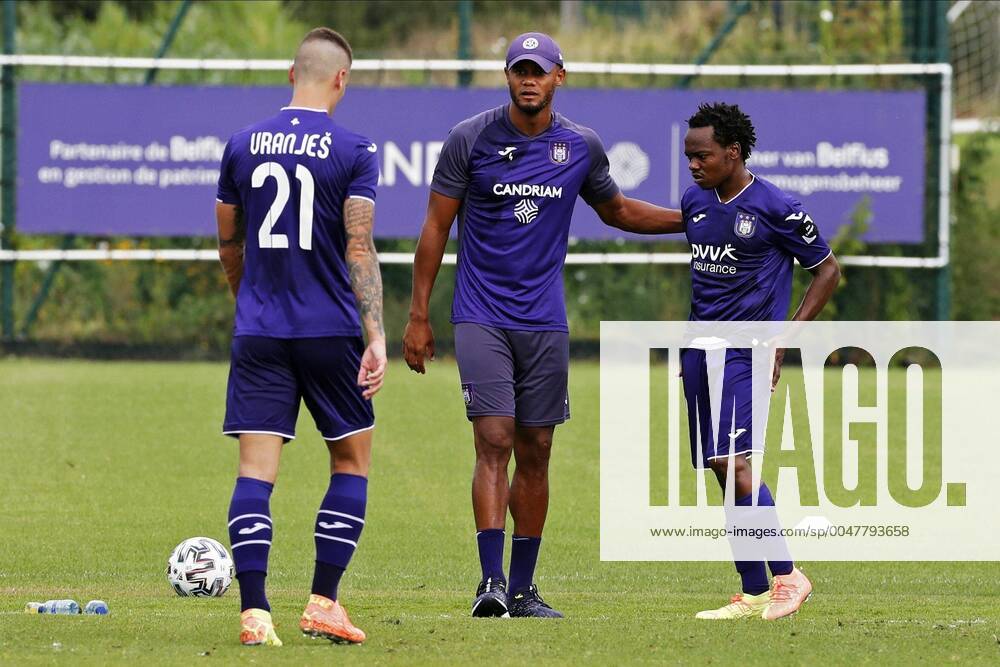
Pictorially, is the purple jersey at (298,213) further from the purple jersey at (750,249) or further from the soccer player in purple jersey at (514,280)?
the purple jersey at (750,249)

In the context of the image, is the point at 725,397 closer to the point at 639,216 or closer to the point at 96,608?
the point at 639,216

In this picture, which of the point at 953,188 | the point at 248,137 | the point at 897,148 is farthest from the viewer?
the point at 953,188

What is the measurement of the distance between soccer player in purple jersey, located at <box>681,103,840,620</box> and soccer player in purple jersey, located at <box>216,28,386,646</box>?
2002mm

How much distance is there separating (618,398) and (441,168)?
389 inches

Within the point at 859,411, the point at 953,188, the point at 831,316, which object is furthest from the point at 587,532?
the point at 953,188

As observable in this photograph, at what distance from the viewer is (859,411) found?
17.5 meters

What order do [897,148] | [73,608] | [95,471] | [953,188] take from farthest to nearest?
1. [953,188]
2. [897,148]
3. [95,471]
4. [73,608]

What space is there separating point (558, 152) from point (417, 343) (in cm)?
111

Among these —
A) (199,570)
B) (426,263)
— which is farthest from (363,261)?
(199,570)

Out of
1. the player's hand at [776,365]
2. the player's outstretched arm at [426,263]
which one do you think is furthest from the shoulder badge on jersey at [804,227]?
the player's outstretched arm at [426,263]

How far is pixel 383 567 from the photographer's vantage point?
10.6 meters

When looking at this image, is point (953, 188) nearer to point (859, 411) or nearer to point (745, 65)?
point (745, 65)

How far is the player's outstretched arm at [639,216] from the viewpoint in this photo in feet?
28.6

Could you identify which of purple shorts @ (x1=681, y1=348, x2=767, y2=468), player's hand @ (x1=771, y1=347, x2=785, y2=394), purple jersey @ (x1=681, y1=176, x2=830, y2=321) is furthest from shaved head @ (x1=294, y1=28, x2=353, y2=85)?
player's hand @ (x1=771, y1=347, x2=785, y2=394)
